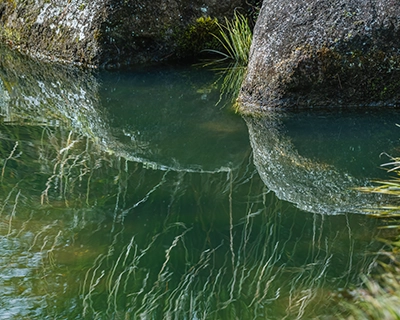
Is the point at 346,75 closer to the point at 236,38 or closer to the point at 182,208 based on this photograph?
the point at 236,38

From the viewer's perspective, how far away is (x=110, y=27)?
23.0ft

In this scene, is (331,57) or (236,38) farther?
(236,38)

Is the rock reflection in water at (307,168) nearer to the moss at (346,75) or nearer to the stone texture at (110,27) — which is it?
the moss at (346,75)

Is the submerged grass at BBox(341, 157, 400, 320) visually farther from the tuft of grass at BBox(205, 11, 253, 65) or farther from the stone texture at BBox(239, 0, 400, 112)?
the tuft of grass at BBox(205, 11, 253, 65)

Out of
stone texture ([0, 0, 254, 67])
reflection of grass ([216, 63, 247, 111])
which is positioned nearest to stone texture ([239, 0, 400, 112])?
reflection of grass ([216, 63, 247, 111])

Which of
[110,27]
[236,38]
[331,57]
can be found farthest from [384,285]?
[110,27]

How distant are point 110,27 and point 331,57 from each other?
2.98m

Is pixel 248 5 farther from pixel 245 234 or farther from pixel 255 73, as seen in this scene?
pixel 245 234

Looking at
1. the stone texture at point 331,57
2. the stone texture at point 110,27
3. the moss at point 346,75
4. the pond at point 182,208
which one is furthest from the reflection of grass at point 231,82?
the stone texture at point 110,27

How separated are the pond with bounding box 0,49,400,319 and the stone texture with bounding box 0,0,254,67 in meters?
1.66

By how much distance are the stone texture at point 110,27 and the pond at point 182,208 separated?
166 cm

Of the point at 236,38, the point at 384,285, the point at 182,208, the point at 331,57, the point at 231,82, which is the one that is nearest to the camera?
the point at 384,285

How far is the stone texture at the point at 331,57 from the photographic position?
4973 mm

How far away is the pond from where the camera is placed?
2615 millimetres
